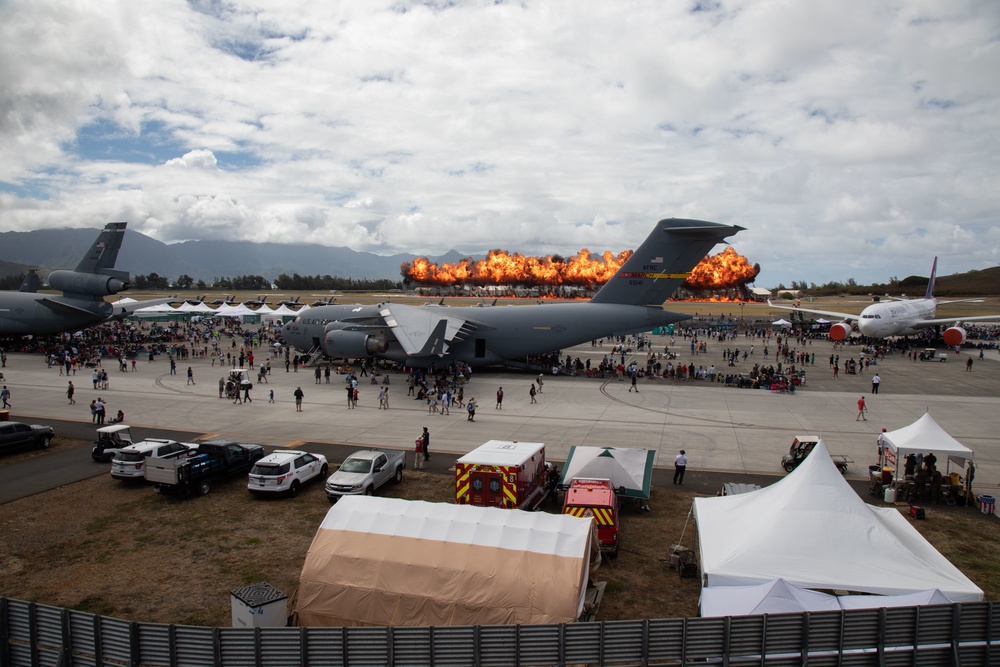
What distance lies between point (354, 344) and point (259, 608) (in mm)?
28082

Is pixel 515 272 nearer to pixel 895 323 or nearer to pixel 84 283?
pixel 895 323

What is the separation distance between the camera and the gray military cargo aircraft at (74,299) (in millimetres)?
46375

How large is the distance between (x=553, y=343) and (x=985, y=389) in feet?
83.8

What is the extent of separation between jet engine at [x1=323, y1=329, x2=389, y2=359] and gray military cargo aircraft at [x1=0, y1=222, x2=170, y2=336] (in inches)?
825

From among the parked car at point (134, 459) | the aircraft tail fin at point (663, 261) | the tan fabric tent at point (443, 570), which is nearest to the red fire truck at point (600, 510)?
the tan fabric tent at point (443, 570)

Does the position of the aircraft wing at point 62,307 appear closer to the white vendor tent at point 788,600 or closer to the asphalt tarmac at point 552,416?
the asphalt tarmac at point 552,416

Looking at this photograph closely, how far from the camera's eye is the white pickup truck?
50.3 ft

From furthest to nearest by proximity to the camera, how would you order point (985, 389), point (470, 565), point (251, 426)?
point (985, 389) < point (251, 426) < point (470, 565)

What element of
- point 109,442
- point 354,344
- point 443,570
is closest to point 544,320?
point 354,344

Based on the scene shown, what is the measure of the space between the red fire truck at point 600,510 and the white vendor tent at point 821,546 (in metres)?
1.86

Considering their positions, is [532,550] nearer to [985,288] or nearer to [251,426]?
[251,426]

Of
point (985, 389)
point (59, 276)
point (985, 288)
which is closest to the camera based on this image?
point (985, 389)

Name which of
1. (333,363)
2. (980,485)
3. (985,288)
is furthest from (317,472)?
(985,288)

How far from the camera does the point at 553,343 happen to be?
124 feet
